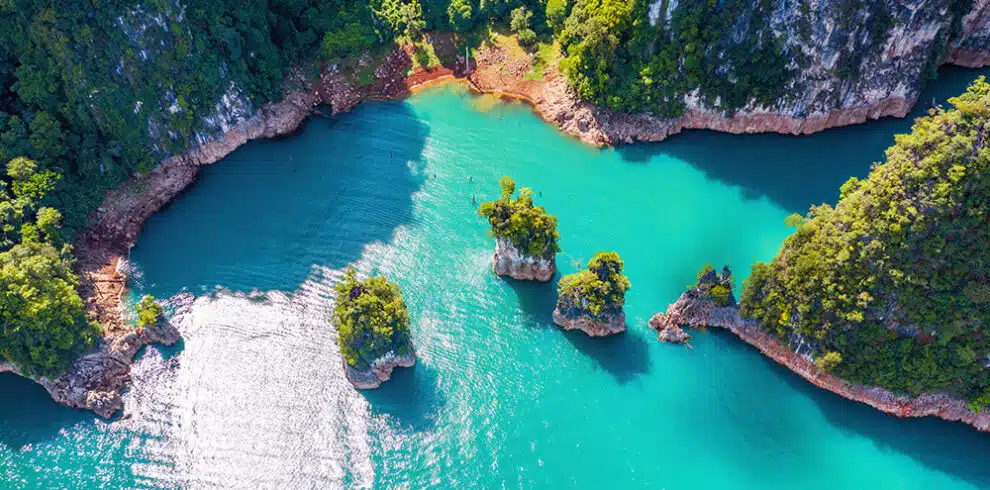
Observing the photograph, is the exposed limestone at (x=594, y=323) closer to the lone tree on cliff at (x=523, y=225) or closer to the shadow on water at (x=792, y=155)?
the lone tree on cliff at (x=523, y=225)

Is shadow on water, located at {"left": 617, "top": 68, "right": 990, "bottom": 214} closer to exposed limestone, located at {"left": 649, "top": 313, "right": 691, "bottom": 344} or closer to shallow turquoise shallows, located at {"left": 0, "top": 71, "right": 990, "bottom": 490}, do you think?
shallow turquoise shallows, located at {"left": 0, "top": 71, "right": 990, "bottom": 490}

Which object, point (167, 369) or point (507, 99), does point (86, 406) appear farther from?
point (507, 99)

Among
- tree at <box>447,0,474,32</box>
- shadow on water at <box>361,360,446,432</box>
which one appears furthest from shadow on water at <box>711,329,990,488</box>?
tree at <box>447,0,474,32</box>

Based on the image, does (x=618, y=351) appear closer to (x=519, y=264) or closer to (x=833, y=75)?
(x=519, y=264)

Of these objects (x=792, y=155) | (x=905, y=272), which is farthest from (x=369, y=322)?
(x=792, y=155)

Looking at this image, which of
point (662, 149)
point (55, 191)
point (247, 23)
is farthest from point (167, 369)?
point (662, 149)

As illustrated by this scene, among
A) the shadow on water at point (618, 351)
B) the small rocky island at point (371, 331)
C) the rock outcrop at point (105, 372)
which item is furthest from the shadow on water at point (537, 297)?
the rock outcrop at point (105, 372)
